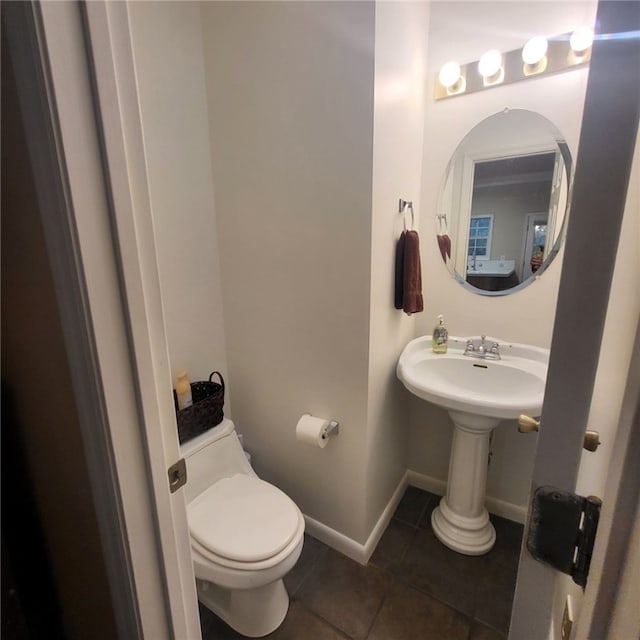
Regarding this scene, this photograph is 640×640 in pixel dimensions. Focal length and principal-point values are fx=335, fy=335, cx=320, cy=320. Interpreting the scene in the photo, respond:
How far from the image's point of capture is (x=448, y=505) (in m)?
1.65

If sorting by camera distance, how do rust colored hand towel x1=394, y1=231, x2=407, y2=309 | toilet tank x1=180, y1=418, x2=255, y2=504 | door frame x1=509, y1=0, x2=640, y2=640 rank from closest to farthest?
door frame x1=509, y1=0, x2=640, y2=640
toilet tank x1=180, y1=418, x2=255, y2=504
rust colored hand towel x1=394, y1=231, x2=407, y2=309

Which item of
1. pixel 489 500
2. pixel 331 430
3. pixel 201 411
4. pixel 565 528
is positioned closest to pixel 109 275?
pixel 565 528

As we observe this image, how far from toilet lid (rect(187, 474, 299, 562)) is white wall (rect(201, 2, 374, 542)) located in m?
0.31

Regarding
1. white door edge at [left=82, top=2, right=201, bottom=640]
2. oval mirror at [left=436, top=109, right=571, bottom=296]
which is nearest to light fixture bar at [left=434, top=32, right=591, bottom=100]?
oval mirror at [left=436, top=109, right=571, bottom=296]

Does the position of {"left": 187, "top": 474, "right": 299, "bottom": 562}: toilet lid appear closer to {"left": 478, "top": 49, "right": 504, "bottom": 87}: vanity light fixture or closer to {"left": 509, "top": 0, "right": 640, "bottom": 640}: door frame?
{"left": 509, "top": 0, "right": 640, "bottom": 640}: door frame

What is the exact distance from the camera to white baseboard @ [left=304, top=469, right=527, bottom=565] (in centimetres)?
152

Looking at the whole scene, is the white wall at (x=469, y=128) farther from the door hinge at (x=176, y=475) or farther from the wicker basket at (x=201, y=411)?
the door hinge at (x=176, y=475)

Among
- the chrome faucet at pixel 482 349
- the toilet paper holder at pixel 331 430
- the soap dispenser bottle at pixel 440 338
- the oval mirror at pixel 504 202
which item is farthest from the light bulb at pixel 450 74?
the toilet paper holder at pixel 331 430

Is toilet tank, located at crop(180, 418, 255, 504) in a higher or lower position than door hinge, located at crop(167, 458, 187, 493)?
lower

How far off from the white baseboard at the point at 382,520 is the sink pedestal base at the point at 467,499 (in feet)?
0.49

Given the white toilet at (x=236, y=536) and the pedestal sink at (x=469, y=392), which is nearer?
the white toilet at (x=236, y=536)

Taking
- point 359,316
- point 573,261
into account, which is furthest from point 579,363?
point 359,316

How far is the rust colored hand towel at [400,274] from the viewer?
57.9 inches

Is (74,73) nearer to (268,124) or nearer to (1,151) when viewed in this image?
(1,151)
